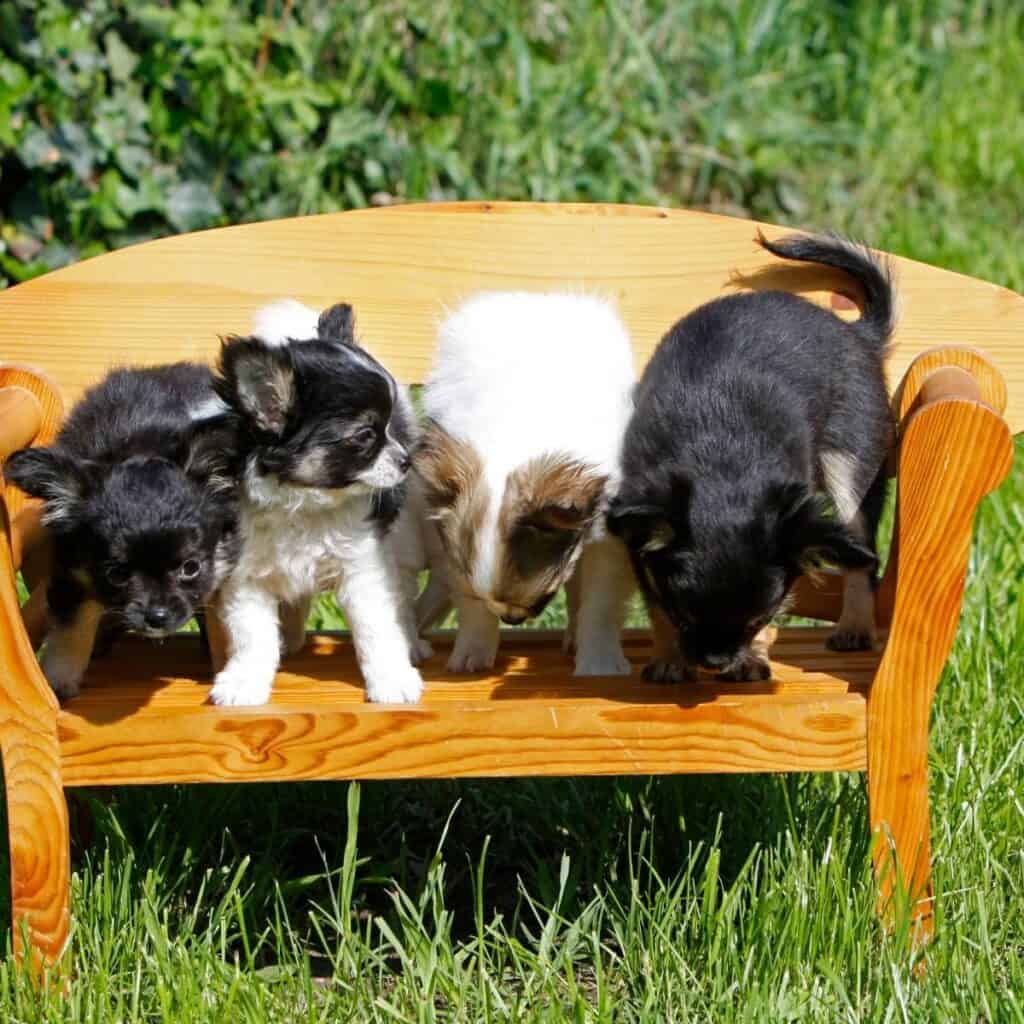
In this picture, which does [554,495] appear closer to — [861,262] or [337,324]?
[337,324]

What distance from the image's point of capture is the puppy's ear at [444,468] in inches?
160

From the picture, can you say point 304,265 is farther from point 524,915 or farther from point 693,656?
point 524,915

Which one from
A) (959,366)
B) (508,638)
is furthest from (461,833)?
(959,366)

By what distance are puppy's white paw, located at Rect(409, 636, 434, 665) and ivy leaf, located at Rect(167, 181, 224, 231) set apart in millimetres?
3468

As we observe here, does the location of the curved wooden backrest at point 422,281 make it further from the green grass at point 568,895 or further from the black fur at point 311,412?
the green grass at point 568,895

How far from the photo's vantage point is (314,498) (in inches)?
155

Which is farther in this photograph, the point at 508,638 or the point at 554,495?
the point at 508,638

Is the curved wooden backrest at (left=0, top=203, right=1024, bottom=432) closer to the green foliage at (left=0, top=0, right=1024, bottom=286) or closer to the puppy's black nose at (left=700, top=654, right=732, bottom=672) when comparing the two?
the puppy's black nose at (left=700, top=654, right=732, bottom=672)

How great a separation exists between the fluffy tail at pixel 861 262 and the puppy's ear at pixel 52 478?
2132 millimetres

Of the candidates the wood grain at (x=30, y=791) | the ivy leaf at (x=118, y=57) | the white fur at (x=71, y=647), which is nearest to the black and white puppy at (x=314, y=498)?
the white fur at (x=71, y=647)

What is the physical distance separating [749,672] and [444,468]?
0.98 m

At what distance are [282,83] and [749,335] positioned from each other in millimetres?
3986

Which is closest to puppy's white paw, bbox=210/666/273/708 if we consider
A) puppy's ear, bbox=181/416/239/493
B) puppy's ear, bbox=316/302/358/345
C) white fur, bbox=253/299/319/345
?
puppy's ear, bbox=181/416/239/493

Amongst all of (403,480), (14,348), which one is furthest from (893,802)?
(14,348)
